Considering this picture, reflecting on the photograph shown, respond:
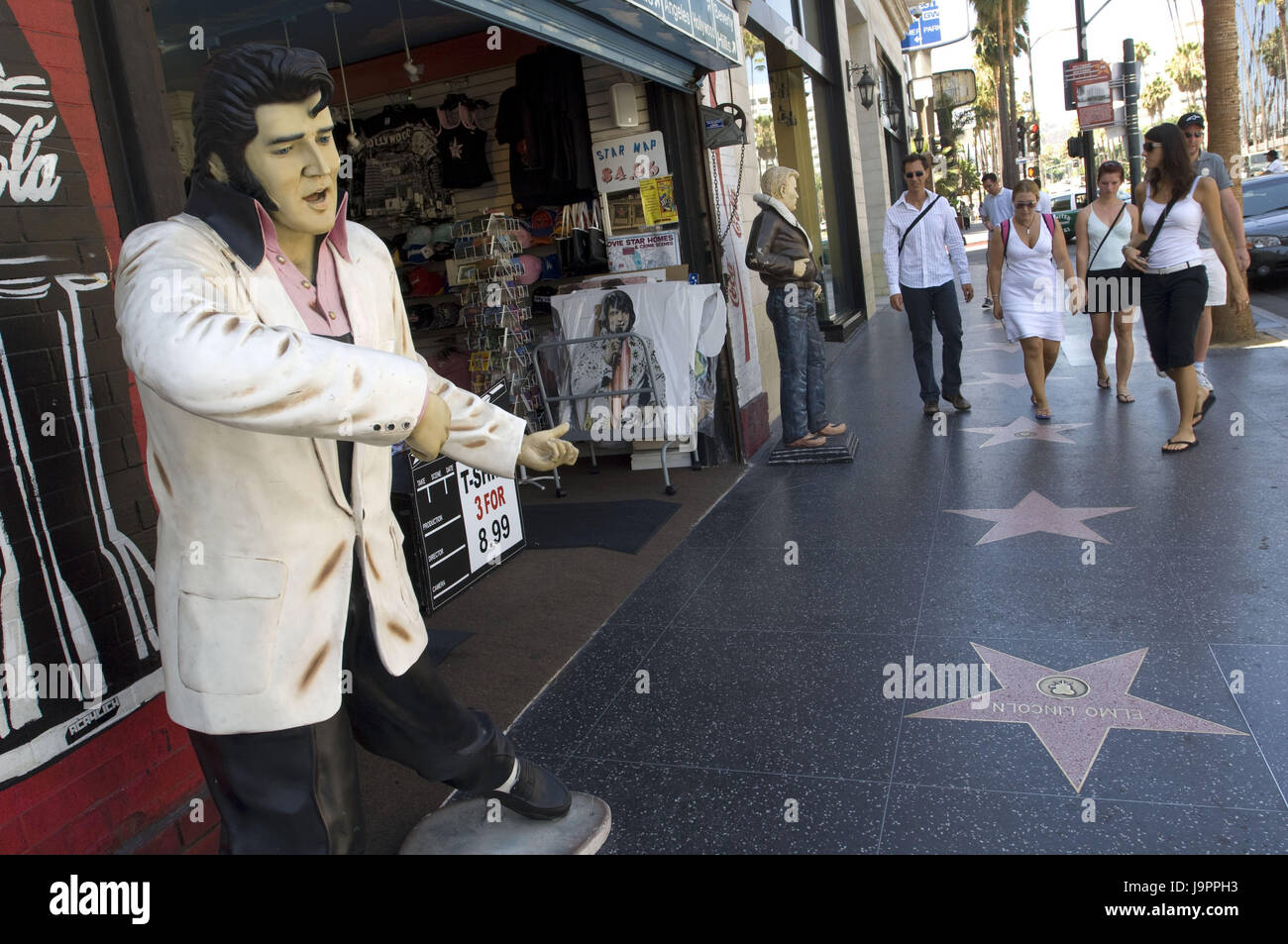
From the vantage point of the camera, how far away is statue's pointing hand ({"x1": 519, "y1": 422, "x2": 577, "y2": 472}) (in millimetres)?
2189

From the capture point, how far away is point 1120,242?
766 cm

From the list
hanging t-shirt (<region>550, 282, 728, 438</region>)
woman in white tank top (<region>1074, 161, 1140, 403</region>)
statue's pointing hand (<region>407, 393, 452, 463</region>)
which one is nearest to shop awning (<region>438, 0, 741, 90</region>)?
hanging t-shirt (<region>550, 282, 728, 438</region>)

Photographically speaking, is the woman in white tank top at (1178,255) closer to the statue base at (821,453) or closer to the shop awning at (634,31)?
the statue base at (821,453)

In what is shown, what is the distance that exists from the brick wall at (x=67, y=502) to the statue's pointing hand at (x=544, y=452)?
1.23 m

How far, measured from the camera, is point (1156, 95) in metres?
106

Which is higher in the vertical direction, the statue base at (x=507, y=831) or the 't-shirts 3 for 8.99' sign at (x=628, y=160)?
the 't-shirts 3 for 8.99' sign at (x=628, y=160)

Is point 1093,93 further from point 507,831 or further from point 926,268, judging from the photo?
point 507,831

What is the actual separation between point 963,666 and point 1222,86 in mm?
9414

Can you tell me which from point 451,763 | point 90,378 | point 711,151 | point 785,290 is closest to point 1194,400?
point 785,290

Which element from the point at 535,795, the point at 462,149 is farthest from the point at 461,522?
the point at 462,149

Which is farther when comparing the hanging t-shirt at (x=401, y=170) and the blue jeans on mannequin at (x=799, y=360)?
the hanging t-shirt at (x=401, y=170)

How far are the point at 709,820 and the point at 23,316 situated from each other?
2.31 meters

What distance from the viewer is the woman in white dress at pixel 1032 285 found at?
760 centimetres
